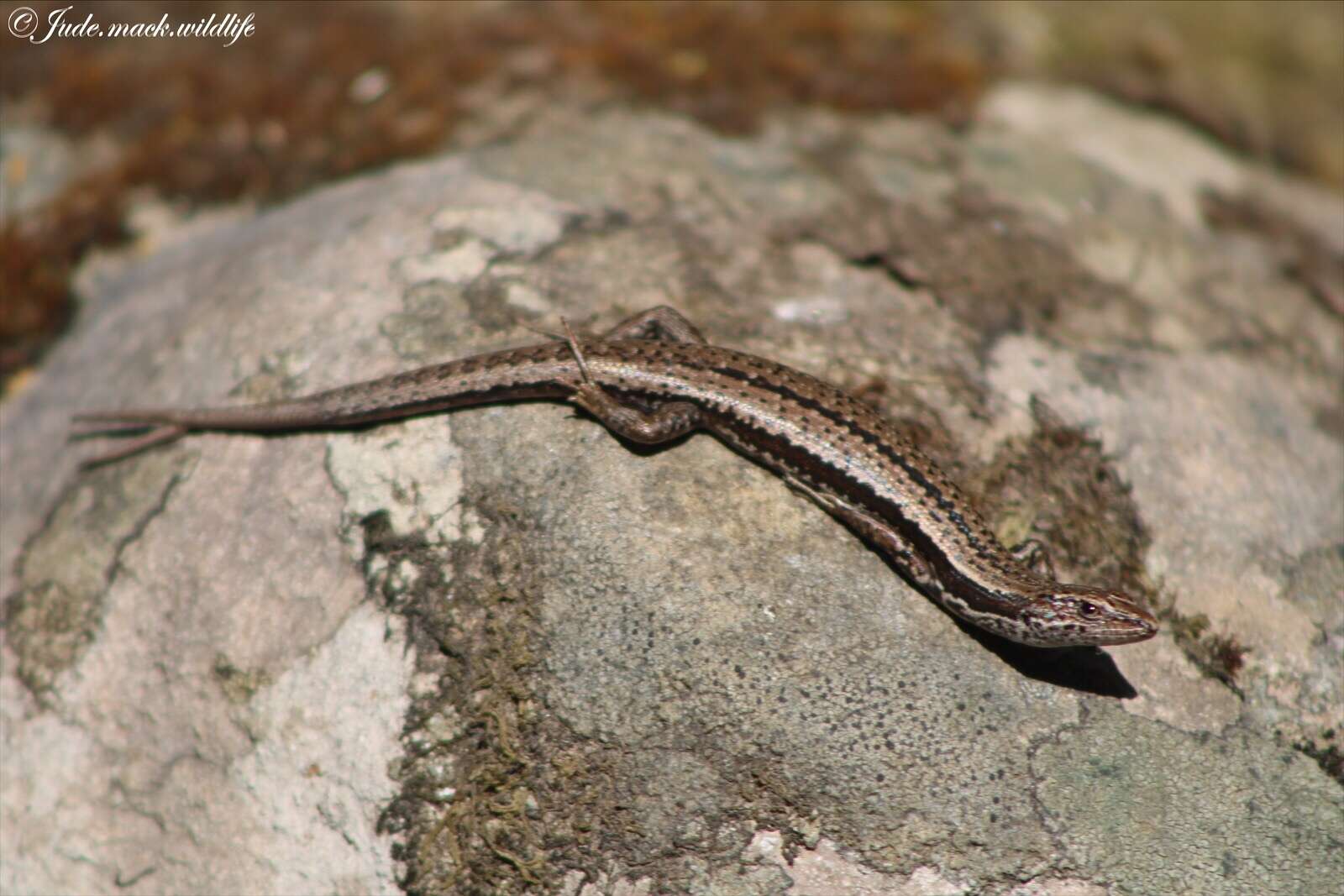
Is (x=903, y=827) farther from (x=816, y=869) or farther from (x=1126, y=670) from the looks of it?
(x=1126, y=670)

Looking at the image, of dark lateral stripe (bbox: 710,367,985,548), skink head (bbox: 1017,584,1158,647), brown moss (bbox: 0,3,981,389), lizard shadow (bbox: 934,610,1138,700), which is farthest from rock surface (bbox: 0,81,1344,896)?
brown moss (bbox: 0,3,981,389)

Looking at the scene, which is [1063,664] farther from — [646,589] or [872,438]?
[646,589]

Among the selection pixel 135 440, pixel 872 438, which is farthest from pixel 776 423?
pixel 135 440

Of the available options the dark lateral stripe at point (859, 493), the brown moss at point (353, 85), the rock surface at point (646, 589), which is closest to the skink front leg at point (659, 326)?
the rock surface at point (646, 589)

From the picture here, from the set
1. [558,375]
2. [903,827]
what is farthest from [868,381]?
[903,827]

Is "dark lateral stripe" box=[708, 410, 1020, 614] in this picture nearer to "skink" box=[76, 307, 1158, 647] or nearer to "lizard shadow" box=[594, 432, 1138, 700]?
"skink" box=[76, 307, 1158, 647]
